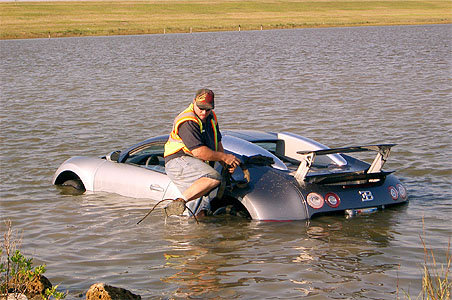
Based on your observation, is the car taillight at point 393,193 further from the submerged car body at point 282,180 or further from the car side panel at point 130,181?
the car side panel at point 130,181

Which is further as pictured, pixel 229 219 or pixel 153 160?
pixel 153 160

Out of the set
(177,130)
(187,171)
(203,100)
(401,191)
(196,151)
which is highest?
(203,100)

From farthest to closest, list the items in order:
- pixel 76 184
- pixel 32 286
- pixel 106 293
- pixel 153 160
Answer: pixel 76 184 < pixel 153 160 < pixel 32 286 < pixel 106 293

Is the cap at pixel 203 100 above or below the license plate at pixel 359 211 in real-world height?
above

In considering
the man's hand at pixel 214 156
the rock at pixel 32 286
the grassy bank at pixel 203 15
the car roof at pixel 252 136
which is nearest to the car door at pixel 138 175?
the car roof at pixel 252 136

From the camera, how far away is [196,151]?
781cm

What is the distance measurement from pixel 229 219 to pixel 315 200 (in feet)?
3.57

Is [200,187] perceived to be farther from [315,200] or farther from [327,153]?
[327,153]

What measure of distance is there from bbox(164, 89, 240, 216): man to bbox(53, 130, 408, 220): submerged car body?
25 centimetres

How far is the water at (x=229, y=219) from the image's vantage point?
671cm

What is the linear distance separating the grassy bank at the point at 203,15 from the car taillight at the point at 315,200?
60013 mm

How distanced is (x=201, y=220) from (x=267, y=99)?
39.0 ft

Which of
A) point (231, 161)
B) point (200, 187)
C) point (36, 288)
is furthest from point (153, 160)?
point (36, 288)

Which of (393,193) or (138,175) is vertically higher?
(138,175)
